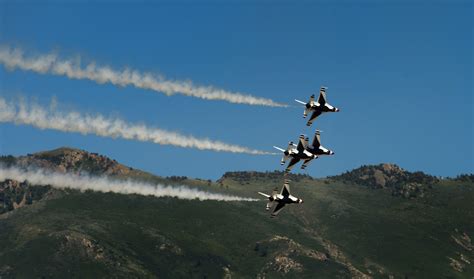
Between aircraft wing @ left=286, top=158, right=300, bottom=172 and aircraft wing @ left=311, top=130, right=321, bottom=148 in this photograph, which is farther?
aircraft wing @ left=311, top=130, right=321, bottom=148

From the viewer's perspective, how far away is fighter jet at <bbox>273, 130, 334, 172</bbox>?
6053 inches

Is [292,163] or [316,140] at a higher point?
[316,140]

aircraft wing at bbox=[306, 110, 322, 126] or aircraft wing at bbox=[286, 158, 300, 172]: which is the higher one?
aircraft wing at bbox=[306, 110, 322, 126]

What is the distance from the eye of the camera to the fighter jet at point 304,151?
154 meters

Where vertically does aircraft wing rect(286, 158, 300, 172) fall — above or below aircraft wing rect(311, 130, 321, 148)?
below

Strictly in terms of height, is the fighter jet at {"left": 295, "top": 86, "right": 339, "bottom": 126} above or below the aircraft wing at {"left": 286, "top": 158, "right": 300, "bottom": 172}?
above

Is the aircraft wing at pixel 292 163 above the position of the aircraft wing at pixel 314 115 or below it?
below

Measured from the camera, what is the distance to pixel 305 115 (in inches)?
5906

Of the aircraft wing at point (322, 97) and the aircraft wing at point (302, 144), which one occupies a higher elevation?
the aircraft wing at point (322, 97)

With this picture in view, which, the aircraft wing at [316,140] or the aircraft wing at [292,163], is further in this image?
the aircraft wing at [316,140]

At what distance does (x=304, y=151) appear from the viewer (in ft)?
511

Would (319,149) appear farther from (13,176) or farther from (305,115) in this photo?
(13,176)

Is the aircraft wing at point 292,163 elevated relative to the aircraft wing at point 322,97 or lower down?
lower down

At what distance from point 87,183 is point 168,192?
18509 millimetres
